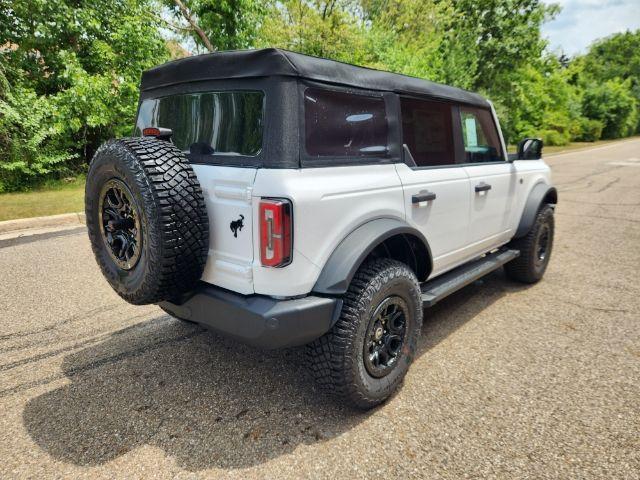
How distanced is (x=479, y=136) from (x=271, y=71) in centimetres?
229

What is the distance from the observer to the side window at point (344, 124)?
2.12 metres

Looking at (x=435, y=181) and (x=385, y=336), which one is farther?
(x=435, y=181)

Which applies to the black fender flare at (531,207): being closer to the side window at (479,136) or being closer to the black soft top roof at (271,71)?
the side window at (479,136)

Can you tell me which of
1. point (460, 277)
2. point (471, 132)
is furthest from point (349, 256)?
point (471, 132)

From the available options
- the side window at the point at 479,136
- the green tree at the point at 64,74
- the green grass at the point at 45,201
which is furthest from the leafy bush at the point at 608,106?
the green grass at the point at 45,201

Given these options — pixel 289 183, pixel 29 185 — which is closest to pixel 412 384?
pixel 289 183

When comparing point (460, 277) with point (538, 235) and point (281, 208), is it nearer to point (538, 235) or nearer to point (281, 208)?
point (538, 235)

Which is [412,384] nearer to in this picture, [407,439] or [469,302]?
[407,439]

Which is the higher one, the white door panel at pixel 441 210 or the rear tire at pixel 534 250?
the white door panel at pixel 441 210

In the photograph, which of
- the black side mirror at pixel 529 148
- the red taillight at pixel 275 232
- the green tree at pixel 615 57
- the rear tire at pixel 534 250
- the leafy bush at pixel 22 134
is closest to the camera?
the red taillight at pixel 275 232

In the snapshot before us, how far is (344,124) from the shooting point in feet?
7.55

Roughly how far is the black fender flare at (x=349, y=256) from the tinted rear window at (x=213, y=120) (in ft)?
2.22

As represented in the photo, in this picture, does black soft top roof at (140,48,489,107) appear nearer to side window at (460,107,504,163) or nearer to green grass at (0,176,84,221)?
side window at (460,107,504,163)

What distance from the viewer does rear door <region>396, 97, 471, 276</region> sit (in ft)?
8.85
